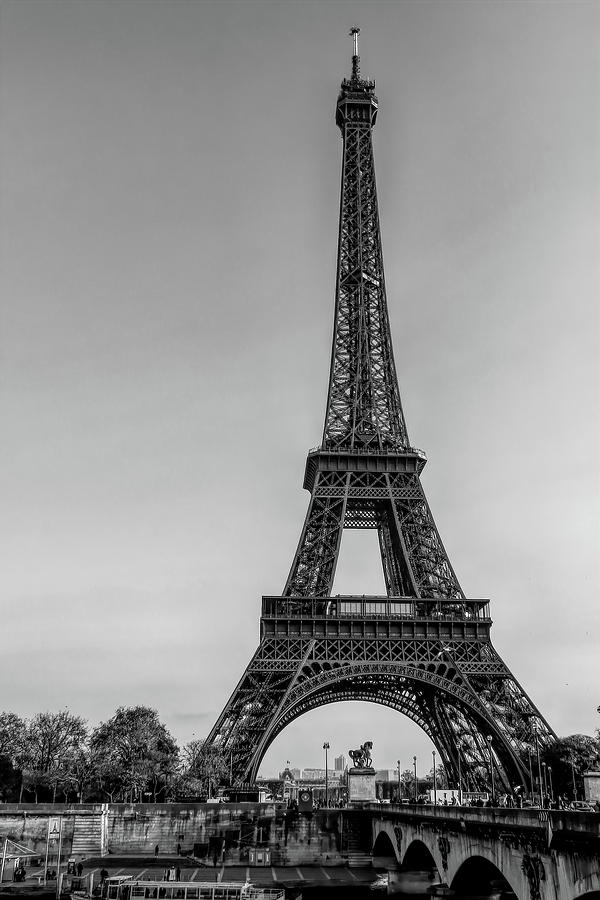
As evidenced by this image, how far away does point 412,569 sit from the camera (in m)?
81.1

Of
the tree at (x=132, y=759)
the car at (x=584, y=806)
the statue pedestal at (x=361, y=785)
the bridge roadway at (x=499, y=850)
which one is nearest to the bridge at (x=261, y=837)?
the bridge roadway at (x=499, y=850)

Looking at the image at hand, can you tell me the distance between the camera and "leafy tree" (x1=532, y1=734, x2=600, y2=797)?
72.1 metres

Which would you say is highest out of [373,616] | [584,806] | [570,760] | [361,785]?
[373,616]

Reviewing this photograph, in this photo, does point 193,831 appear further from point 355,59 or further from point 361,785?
point 355,59

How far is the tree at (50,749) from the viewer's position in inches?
3293

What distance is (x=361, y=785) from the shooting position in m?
65.7

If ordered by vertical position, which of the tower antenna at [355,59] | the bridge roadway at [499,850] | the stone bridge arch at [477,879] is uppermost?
the tower antenna at [355,59]

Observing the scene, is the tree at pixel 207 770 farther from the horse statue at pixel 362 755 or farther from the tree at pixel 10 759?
the tree at pixel 10 759

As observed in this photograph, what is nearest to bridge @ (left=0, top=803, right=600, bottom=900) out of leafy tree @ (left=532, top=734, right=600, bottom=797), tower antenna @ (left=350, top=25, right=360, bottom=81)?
leafy tree @ (left=532, top=734, right=600, bottom=797)

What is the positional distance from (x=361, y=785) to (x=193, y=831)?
14170mm

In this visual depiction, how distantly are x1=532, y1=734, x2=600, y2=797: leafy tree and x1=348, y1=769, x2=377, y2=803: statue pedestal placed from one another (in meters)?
16.7

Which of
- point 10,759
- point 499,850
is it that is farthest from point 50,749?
point 499,850

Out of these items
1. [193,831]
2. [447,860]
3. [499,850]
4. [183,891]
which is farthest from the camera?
[193,831]

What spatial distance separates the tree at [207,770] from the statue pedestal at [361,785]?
1153cm
